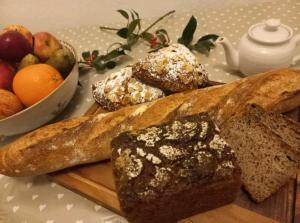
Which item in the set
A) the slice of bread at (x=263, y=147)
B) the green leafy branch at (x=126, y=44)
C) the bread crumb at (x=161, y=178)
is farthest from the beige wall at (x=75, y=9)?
the bread crumb at (x=161, y=178)

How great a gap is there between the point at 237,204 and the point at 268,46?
0.54 metres

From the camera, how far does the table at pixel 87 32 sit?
37.0 inches

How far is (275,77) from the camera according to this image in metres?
0.99

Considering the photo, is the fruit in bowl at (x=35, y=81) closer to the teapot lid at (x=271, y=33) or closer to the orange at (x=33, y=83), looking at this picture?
the orange at (x=33, y=83)

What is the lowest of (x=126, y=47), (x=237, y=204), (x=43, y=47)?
(x=237, y=204)

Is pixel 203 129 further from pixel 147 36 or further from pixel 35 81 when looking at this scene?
pixel 147 36

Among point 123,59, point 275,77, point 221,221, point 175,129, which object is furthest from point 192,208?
point 123,59

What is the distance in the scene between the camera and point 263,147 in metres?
0.86

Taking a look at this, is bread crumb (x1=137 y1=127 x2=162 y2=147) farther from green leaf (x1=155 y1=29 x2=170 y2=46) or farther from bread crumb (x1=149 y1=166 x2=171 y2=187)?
green leaf (x1=155 y1=29 x2=170 y2=46)

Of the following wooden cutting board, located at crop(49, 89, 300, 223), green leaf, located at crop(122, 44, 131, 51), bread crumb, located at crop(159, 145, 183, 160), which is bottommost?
wooden cutting board, located at crop(49, 89, 300, 223)

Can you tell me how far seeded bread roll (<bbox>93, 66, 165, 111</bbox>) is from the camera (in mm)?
1076

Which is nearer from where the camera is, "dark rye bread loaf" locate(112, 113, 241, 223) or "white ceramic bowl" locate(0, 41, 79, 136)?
"dark rye bread loaf" locate(112, 113, 241, 223)

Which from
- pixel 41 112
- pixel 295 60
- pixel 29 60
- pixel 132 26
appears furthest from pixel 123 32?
pixel 295 60

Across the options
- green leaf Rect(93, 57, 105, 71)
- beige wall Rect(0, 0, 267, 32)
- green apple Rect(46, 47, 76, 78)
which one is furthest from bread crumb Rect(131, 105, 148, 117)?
beige wall Rect(0, 0, 267, 32)
